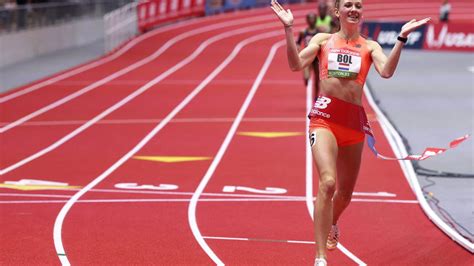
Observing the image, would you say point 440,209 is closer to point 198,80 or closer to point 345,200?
point 345,200

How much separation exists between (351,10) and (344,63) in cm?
43

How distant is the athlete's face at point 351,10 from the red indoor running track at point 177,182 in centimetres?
210

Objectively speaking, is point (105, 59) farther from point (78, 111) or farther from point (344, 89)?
point (344, 89)

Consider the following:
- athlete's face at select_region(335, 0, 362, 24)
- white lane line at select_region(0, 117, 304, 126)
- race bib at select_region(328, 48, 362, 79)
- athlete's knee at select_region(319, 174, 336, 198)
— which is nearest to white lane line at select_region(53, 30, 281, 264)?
white lane line at select_region(0, 117, 304, 126)

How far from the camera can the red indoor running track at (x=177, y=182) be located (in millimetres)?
9742

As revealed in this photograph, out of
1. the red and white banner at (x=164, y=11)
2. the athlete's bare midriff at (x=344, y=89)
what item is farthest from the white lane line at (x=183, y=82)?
the athlete's bare midriff at (x=344, y=89)

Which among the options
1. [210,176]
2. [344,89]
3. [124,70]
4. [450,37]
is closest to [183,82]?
[124,70]

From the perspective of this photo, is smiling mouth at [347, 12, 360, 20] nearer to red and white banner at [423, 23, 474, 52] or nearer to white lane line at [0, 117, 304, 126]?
Answer: white lane line at [0, 117, 304, 126]

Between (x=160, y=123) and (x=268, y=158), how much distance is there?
4.28 metres

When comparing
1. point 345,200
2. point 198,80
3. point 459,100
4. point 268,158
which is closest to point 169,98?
point 198,80

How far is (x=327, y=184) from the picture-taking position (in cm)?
823

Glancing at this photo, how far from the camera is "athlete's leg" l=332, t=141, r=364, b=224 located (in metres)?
8.85

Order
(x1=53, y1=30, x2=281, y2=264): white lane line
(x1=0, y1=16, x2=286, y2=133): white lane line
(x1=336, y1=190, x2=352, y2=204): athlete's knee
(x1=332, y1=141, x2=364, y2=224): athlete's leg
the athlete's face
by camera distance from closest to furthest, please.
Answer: the athlete's face → (x1=332, y1=141, x2=364, y2=224): athlete's leg → (x1=336, y1=190, x2=352, y2=204): athlete's knee → (x1=53, y1=30, x2=281, y2=264): white lane line → (x1=0, y1=16, x2=286, y2=133): white lane line

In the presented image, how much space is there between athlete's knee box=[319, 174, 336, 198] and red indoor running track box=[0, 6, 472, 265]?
1.12m
